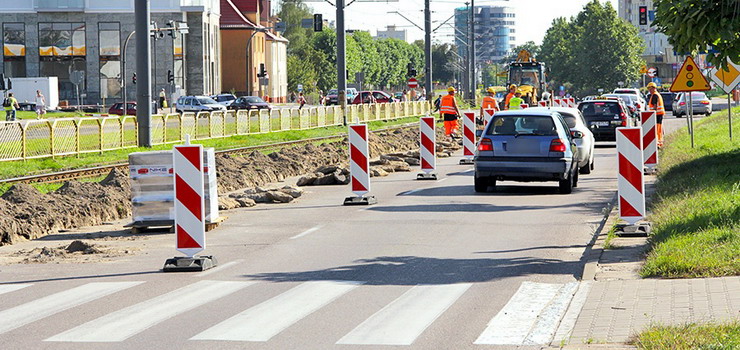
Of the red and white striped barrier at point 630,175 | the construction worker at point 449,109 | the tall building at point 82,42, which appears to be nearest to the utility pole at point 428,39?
the construction worker at point 449,109

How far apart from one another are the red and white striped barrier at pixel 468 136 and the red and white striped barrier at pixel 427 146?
4.24 metres

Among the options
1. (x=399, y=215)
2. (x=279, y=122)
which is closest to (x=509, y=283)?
(x=399, y=215)

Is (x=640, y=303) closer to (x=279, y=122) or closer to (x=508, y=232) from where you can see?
(x=508, y=232)

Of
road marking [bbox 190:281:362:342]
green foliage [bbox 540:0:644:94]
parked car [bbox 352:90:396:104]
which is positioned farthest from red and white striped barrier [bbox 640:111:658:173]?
green foliage [bbox 540:0:644:94]

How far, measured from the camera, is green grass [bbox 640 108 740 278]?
10367 mm

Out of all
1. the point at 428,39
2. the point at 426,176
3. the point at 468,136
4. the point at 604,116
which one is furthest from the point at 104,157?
the point at 428,39

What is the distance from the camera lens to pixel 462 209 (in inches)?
701

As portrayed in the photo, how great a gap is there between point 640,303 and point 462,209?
8.84 m

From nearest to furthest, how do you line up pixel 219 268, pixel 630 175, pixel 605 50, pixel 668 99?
pixel 219 268 → pixel 630 175 → pixel 668 99 → pixel 605 50

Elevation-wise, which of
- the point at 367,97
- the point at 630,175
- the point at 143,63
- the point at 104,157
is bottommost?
the point at 104,157

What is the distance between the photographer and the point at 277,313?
9.18m

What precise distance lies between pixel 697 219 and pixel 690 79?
1443cm

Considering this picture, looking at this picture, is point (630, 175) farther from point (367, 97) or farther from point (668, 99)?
point (668, 99)

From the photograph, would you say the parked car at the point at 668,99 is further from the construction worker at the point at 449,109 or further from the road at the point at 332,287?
the road at the point at 332,287
